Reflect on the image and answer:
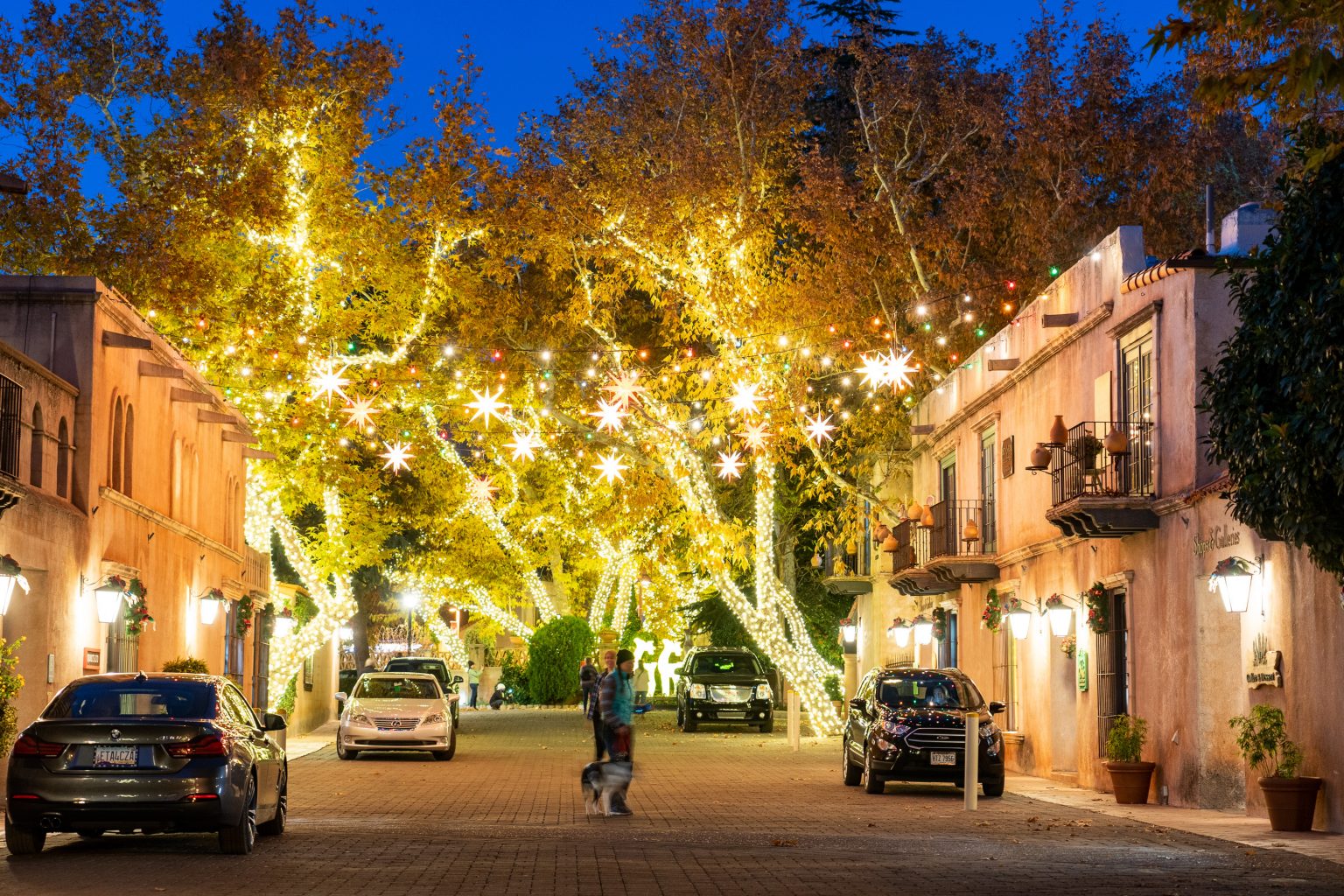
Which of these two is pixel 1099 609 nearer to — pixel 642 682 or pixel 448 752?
pixel 448 752

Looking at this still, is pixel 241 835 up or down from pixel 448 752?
up

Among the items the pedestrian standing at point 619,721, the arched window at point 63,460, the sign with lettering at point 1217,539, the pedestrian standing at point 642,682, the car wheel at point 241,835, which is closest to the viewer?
the car wheel at point 241,835

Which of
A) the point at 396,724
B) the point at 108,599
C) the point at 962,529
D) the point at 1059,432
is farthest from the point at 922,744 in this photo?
the point at 396,724

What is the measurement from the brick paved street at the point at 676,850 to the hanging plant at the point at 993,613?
5933mm

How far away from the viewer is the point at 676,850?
15.8 m

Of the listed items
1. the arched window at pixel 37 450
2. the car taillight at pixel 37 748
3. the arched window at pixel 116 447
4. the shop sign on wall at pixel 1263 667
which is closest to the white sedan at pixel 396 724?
the arched window at pixel 116 447

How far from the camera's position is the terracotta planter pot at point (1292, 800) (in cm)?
1806

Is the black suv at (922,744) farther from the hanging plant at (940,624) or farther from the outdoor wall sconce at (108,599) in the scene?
the hanging plant at (940,624)

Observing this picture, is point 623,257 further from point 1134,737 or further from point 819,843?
point 819,843

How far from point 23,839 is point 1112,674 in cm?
1566

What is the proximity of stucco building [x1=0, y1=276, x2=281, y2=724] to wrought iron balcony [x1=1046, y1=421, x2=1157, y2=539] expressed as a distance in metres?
13.0

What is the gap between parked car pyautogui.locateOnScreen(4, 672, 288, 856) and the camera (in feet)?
46.2

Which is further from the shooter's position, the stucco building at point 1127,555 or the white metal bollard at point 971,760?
the white metal bollard at point 971,760

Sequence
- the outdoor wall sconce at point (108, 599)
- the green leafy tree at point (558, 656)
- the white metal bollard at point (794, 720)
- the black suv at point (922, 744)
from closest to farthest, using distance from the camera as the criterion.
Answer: the black suv at point (922, 744), the outdoor wall sconce at point (108, 599), the white metal bollard at point (794, 720), the green leafy tree at point (558, 656)
